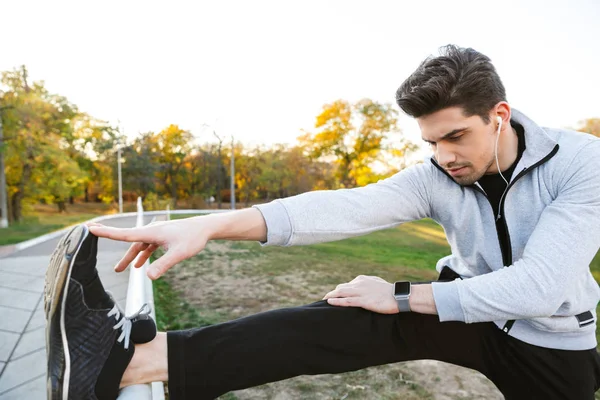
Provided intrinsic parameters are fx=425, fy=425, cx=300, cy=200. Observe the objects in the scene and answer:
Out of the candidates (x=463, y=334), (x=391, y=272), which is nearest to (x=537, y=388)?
(x=463, y=334)

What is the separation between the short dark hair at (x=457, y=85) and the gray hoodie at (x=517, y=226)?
21cm

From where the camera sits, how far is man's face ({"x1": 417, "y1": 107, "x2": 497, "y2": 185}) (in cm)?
172

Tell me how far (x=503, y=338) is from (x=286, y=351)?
0.89m

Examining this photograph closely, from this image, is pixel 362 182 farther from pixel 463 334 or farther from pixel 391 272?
pixel 463 334

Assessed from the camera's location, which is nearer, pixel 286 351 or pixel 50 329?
pixel 50 329

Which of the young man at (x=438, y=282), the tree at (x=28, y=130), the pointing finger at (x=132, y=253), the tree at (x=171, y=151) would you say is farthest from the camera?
the tree at (x=171, y=151)

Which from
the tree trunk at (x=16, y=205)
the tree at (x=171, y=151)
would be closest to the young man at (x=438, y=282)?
the tree trunk at (x=16, y=205)

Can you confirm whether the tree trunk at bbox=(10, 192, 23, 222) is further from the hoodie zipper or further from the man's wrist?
the hoodie zipper

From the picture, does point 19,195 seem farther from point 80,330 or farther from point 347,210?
point 347,210

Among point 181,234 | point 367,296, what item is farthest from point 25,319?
point 367,296

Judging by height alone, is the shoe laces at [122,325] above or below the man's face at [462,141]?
below

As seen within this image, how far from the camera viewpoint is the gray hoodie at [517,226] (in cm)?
149

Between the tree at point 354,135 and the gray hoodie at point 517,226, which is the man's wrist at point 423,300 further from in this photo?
the tree at point 354,135

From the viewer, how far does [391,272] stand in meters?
6.18
